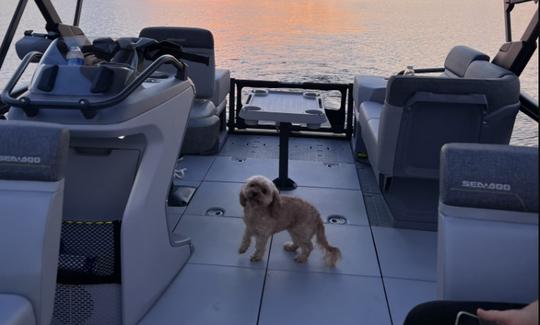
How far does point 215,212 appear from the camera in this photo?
10.7 feet

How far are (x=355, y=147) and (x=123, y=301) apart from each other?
2959 millimetres

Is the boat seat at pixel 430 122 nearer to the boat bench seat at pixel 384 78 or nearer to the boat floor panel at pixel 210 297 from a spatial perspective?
the boat bench seat at pixel 384 78

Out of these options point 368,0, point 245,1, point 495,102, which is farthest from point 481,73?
point 245,1

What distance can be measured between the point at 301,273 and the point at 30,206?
4.91 feet

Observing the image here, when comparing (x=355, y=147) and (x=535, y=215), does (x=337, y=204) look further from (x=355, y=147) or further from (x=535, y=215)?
(x=535, y=215)

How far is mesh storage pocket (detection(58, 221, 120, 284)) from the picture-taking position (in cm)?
192

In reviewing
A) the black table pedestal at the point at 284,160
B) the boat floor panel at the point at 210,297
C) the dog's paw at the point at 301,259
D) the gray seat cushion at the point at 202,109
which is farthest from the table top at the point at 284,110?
the boat floor panel at the point at 210,297

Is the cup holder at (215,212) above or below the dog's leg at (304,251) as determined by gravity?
below

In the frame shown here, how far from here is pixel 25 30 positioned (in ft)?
10.2

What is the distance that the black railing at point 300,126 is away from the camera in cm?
487

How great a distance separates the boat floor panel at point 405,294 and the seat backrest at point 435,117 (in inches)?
30.3

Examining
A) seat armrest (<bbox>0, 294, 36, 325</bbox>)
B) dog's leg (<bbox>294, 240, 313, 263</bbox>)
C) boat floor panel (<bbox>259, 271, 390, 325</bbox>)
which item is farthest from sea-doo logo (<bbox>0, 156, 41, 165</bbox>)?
dog's leg (<bbox>294, 240, 313, 263</bbox>)

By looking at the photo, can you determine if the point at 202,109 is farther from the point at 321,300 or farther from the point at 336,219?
the point at 321,300

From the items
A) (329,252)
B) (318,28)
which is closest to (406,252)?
(329,252)
